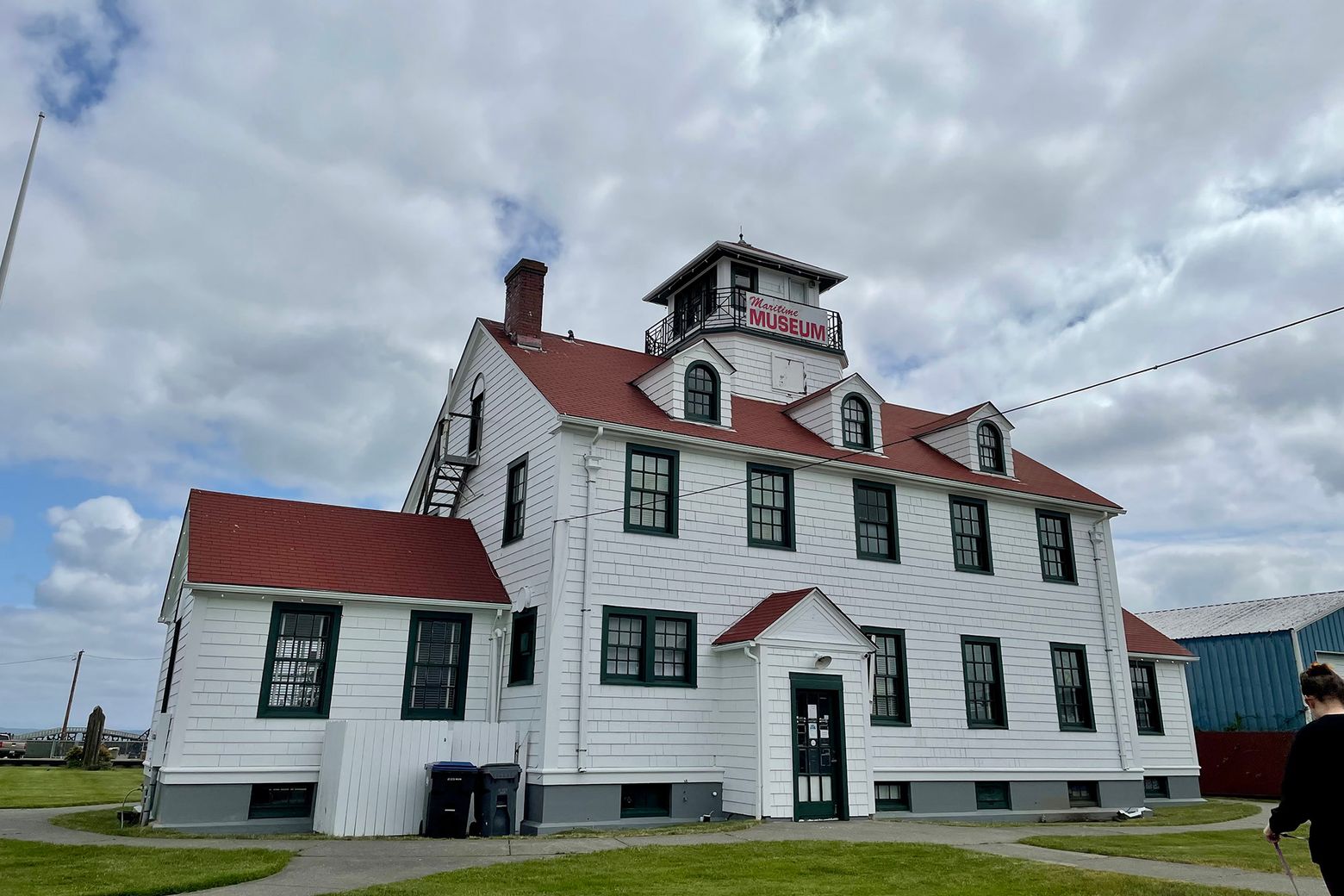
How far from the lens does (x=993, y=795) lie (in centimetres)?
2142

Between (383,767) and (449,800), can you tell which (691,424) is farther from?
(383,767)

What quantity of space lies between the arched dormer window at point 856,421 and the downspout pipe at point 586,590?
664cm

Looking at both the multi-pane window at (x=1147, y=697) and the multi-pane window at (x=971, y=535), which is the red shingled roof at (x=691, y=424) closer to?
the multi-pane window at (x=971, y=535)

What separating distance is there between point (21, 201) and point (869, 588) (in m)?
16.4

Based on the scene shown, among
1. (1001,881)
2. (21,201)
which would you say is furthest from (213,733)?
(1001,881)

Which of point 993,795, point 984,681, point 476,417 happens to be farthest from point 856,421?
point 476,417

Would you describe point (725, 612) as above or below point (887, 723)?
above

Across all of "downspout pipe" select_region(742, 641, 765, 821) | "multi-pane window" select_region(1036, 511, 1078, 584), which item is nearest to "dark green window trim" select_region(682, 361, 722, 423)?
"downspout pipe" select_region(742, 641, 765, 821)

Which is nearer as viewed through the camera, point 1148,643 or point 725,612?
point 725,612

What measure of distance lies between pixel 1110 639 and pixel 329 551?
18265mm

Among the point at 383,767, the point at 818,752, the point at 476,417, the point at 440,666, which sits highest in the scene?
the point at 476,417

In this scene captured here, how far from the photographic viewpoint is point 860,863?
1222 cm

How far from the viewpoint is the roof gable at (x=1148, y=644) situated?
25297 mm

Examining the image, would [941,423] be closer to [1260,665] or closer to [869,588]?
[869,588]
